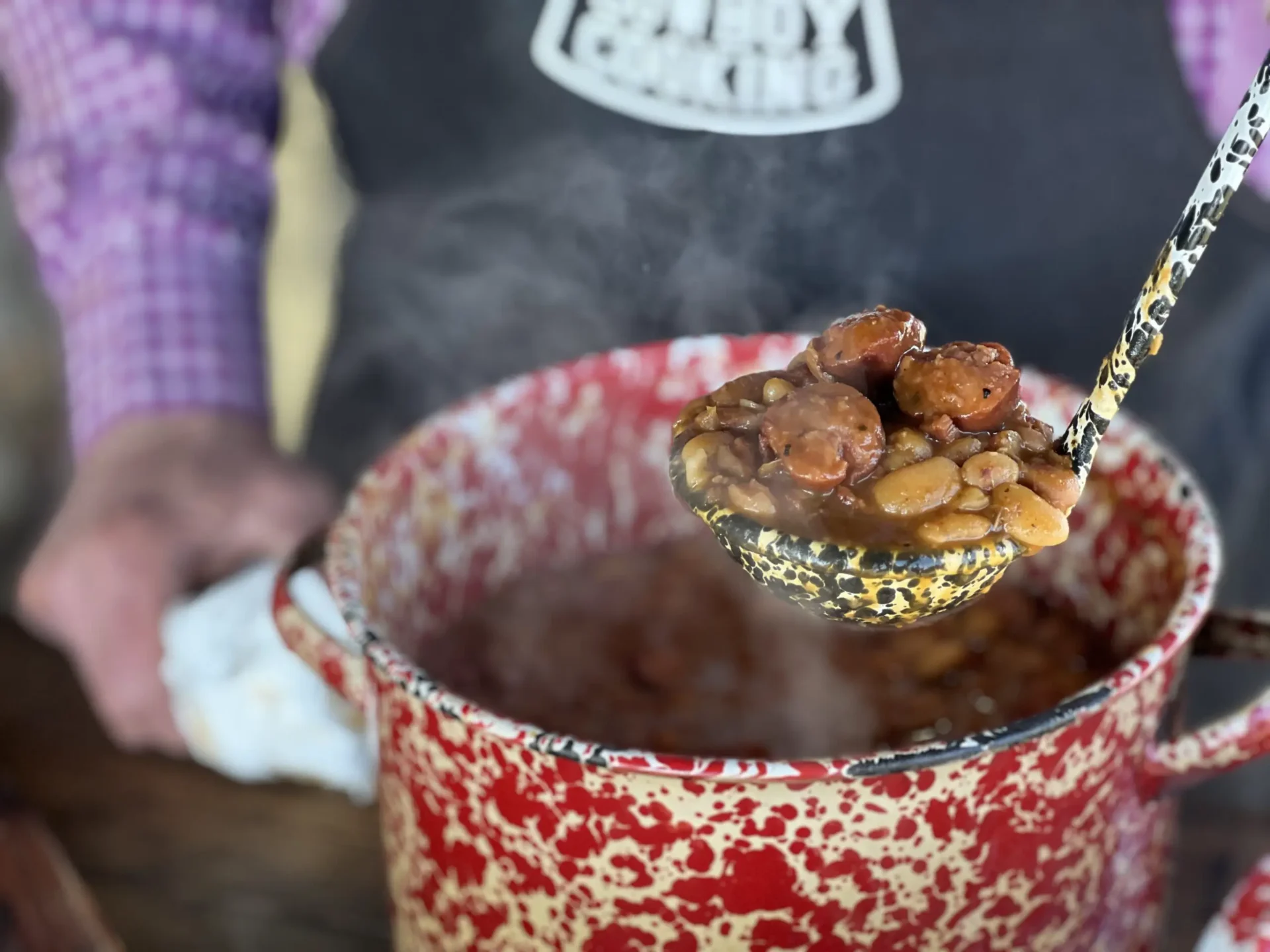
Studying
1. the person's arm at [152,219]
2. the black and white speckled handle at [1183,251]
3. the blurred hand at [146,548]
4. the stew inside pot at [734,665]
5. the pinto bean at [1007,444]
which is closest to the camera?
the black and white speckled handle at [1183,251]

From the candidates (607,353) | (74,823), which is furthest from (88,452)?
(607,353)

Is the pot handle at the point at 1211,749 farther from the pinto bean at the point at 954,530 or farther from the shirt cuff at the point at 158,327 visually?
the shirt cuff at the point at 158,327

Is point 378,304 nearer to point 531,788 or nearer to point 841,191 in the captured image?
point 841,191

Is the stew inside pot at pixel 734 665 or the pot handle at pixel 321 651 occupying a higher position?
the pot handle at pixel 321 651

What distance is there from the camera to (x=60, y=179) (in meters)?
1.23

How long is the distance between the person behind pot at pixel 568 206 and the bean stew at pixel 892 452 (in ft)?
1.18

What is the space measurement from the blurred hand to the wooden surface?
5 centimetres

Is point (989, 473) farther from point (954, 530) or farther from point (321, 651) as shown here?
point (321, 651)

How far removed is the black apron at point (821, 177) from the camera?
0.91 metres

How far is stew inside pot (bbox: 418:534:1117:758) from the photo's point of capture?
30.1 inches

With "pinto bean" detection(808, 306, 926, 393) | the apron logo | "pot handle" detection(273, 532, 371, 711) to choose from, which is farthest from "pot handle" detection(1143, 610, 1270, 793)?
the apron logo

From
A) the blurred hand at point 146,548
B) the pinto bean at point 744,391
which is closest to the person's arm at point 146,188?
the blurred hand at point 146,548

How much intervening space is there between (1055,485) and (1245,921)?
0.22 m

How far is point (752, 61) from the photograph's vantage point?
894 millimetres
